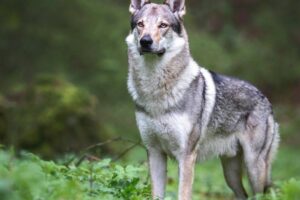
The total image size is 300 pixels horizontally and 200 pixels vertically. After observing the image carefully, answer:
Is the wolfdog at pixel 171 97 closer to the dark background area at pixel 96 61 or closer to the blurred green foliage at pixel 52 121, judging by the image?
the dark background area at pixel 96 61

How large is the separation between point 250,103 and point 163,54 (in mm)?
1514

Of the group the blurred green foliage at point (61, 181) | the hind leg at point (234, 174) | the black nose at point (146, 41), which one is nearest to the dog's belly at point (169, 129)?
the blurred green foliage at point (61, 181)

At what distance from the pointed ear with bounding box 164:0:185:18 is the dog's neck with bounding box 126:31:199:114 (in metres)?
0.29

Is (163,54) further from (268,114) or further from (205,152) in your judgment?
(268,114)

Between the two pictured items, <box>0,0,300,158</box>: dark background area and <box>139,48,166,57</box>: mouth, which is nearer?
<box>139,48,166,57</box>: mouth

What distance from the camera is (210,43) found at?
814 inches

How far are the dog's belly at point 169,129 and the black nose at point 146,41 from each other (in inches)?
28.5

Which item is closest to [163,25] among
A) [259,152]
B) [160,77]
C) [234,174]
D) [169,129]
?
[160,77]

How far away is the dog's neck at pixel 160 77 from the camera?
6.71m

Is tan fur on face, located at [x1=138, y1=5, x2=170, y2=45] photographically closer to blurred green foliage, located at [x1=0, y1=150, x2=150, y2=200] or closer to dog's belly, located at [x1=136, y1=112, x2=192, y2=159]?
dog's belly, located at [x1=136, y1=112, x2=192, y2=159]

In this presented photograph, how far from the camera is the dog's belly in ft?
21.6

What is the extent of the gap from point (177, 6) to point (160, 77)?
0.78 metres

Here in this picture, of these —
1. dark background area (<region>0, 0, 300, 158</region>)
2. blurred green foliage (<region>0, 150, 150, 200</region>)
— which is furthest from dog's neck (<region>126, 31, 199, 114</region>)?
dark background area (<region>0, 0, 300, 158</region>)

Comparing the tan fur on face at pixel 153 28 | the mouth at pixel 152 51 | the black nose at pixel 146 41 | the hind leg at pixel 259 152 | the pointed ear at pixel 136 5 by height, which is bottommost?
the hind leg at pixel 259 152
